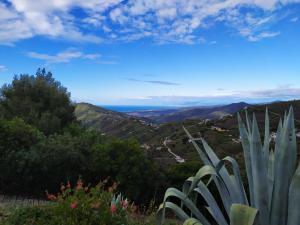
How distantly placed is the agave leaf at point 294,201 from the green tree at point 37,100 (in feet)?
81.7

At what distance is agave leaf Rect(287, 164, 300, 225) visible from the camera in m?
3.74

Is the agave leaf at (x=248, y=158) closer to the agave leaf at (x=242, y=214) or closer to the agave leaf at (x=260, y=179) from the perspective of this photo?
the agave leaf at (x=260, y=179)

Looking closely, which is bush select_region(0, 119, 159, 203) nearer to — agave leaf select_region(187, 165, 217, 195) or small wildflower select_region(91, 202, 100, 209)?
small wildflower select_region(91, 202, 100, 209)

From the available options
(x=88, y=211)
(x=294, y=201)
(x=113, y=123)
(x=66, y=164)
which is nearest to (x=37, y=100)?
(x=66, y=164)

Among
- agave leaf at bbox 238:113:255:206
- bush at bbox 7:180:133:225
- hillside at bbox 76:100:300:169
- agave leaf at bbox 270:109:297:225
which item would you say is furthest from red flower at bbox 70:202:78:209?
hillside at bbox 76:100:300:169

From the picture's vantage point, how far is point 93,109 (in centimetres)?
15712

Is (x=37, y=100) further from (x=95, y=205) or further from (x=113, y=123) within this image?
(x=113, y=123)

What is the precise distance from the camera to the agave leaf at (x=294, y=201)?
374 centimetres

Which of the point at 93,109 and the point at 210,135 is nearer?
the point at 210,135

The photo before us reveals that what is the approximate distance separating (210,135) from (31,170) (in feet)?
123

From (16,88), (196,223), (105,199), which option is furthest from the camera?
(16,88)

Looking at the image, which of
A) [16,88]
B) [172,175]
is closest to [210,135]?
[16,88]

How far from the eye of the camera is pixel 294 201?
3797 mm

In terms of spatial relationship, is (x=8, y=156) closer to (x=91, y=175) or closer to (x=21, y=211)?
(x=91, y=175)
